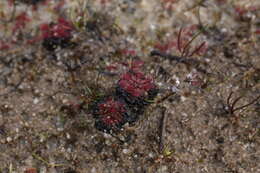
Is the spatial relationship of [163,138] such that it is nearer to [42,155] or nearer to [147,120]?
[147,120]

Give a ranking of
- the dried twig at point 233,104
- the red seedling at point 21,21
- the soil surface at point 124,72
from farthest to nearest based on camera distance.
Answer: the red seedling at point 21,21, the dried twig at point 233,104, the soil surface at point 124,72

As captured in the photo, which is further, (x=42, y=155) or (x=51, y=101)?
(x=51, y=101)

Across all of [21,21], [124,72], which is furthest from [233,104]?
[21,21]

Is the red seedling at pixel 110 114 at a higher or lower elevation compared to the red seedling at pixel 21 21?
lower

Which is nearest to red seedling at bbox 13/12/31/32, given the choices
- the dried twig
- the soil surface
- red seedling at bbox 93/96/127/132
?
the soil surface

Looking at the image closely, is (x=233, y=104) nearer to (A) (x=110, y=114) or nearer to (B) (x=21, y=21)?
(A) (x=110, y=114)

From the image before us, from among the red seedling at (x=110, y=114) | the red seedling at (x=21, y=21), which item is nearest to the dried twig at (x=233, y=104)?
the red seedling at (x=110, y=114)

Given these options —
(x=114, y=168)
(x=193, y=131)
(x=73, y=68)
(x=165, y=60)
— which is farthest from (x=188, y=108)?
(x=73, y=68)

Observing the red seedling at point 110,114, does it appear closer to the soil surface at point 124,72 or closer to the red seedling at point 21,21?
the soil surface at point 124,72

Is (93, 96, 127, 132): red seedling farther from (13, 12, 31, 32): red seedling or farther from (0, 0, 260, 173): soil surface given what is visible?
(13, 12, 31, 32): red seedling
